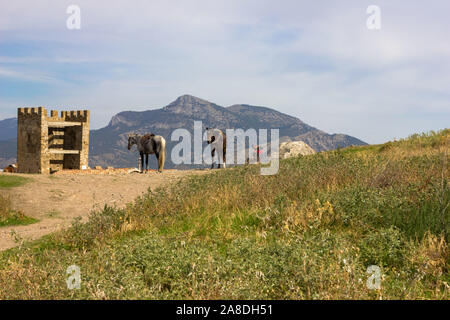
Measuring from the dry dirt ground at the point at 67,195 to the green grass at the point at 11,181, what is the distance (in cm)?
28

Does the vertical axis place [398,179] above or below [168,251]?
above

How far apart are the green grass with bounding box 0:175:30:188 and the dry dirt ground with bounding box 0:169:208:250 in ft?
0.91

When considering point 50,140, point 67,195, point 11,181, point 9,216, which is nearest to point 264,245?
point 9,216

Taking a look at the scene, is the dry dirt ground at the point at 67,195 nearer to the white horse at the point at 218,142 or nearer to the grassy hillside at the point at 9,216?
the grassy hillside at the point at 9,216

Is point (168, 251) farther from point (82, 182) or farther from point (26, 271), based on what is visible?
point (82, 182)

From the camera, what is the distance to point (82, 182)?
19.7 m

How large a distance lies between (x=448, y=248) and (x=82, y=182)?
16946 mm

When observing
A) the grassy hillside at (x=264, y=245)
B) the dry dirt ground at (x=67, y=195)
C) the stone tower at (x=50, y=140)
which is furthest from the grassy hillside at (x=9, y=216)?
the stone tower at (x=50, y=140)

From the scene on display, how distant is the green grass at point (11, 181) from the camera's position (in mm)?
17230

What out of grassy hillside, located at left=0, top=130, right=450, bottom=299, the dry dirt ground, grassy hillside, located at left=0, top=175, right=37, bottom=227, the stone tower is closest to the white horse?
the dry dirt ground
